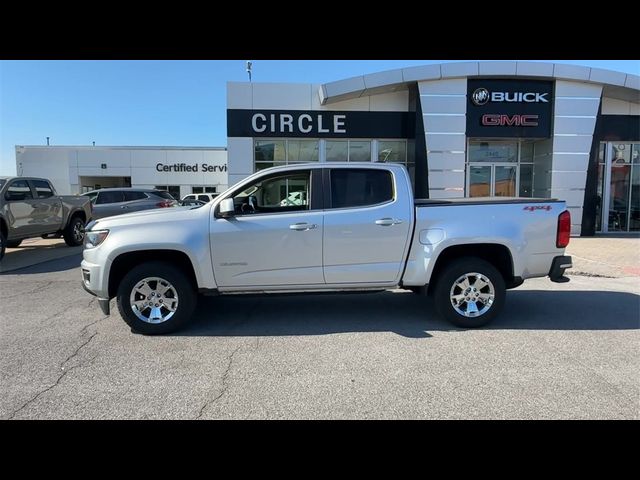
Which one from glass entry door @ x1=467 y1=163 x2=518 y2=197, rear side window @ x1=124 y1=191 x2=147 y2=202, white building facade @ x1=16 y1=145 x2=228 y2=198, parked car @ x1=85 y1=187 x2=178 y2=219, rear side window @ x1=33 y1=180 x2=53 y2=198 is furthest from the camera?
white building facade @ x1=16 y1=145 x2=228 y2=198

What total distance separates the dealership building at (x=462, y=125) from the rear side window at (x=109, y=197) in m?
4.39

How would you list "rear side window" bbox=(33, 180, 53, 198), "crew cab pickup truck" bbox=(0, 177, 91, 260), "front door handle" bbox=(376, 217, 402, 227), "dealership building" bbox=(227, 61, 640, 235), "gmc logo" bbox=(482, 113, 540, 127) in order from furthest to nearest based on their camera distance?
"gmc logo" bbox=(482, 113, 540, 127) → "dealership building" bbox=(227, 61, 640, 235) → "rear side window" bbox=(33, 180, 53, 198) → "crew cab pickup truck" bbox=(0, 177, 91, 260) → "front door handle" bbox=(376, 217, 402, 227)

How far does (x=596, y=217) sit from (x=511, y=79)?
627 centimetres

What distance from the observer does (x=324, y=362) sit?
12.9ft

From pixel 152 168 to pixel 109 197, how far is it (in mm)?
26269

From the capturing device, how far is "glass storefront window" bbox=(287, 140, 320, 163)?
609 inches

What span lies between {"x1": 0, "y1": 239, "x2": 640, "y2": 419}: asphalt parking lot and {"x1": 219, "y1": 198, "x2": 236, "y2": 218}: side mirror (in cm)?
138

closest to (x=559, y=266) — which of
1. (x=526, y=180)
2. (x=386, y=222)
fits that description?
(x=386, y=222)

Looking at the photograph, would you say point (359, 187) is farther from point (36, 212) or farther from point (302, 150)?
point (302, 150)

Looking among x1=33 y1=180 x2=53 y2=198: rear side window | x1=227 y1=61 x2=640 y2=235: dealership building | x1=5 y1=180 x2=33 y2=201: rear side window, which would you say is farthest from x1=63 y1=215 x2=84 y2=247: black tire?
x1=227 y1=61 x2=640 y2=235: dealership building

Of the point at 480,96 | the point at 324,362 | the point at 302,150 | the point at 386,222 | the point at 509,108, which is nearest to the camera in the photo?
the point at 324,362

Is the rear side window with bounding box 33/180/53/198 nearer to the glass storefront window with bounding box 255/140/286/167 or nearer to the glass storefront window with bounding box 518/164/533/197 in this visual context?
the glass storefront window with bounding box 255/140/286/167

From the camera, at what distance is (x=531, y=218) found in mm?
4953

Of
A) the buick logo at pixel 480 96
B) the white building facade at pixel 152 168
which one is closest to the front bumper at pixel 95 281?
the buick logo at pixel 480 96
